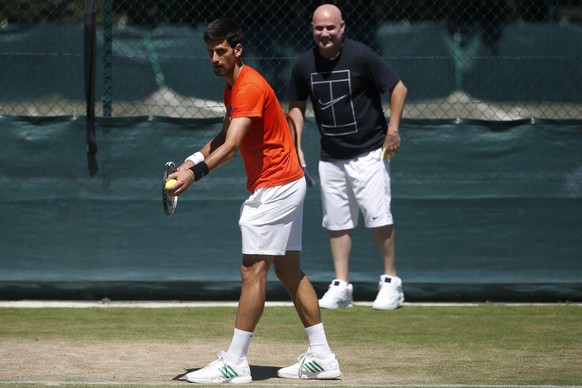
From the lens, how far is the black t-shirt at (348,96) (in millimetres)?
7551

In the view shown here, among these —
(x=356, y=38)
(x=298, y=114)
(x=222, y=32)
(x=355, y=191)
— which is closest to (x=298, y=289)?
(x=222, y=32)

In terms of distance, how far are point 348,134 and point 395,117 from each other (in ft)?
1.28

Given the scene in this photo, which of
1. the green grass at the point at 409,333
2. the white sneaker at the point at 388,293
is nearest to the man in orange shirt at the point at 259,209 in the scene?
the green grass at the point at 409,333

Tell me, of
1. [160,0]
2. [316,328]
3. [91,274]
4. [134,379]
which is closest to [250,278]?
[316,328]

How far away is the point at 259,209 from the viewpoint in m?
5.31

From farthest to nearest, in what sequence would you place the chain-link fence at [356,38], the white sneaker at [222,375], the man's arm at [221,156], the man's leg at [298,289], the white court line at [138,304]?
the chain-link fence at [356,38]
the white court line at [138,304]
the man's leg at [298,289]
the white sneaker at [222,375]
the man's arm at [221,156]

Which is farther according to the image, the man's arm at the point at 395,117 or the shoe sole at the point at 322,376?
the man's arm at the point at 395,117

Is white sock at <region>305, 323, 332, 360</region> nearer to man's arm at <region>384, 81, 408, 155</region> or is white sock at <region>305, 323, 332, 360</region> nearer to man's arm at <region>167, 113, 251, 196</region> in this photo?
man's arm at <region>167, 113, 251, 196</region>

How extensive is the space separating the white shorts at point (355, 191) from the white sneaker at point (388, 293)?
0.44m

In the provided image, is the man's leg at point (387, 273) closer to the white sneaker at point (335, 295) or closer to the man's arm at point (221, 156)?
the white sneaker at point (335, 295)

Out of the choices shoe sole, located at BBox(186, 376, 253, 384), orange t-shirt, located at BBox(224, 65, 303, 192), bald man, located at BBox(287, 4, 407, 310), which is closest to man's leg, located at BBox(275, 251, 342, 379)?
shoe sole, located at BBox(186, 376, 253, 384)

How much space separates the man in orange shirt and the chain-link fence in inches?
107

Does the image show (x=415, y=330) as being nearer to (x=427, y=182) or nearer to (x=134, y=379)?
(x=427, y=182)

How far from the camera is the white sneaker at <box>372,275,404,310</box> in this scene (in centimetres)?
770
